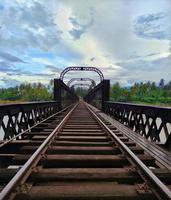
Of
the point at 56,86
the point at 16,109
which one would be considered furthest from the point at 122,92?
the point at 16,109

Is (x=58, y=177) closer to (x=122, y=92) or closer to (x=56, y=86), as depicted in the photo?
(x=56, y=86)

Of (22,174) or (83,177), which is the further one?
(83,177)

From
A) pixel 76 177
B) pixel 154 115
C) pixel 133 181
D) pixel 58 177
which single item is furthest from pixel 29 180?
pixel 154 115

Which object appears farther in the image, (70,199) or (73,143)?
(73,143)

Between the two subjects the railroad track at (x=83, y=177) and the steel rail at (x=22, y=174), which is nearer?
the steel rail at (x=22, y=174)

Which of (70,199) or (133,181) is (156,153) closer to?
(133,181)

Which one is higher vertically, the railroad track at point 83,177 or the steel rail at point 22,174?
the steel rail at point 22,174

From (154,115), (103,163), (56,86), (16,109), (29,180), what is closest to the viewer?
(29,180)

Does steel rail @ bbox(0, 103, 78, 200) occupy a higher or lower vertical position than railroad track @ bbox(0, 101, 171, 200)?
higher

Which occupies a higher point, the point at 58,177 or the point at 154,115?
the point at 154,115

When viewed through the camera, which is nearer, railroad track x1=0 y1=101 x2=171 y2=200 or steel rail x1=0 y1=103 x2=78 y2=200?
steel rail x1=0 y1=103 x2=78 y2=200

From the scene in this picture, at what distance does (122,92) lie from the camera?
176375mm

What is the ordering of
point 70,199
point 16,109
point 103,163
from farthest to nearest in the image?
point 16,109, point 103,163, point 70,199

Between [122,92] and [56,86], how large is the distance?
153435 mm
